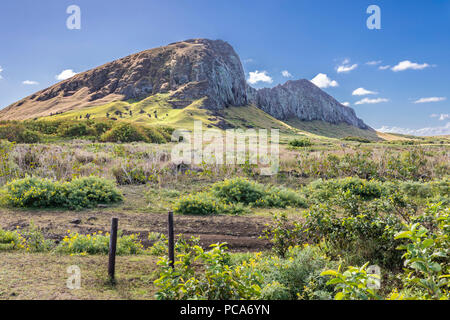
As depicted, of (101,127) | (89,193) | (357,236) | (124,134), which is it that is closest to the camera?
(357,236)

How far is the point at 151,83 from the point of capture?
13288cm

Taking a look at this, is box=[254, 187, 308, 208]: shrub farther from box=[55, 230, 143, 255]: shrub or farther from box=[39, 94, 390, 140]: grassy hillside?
box=[39, 94, 390, 140]: grassy hillside

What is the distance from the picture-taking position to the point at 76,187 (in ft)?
33.6

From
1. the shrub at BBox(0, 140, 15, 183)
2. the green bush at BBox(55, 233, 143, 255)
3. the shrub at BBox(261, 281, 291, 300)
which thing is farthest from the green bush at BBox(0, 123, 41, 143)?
the shrub at BBox(261, 281, 291, 300)

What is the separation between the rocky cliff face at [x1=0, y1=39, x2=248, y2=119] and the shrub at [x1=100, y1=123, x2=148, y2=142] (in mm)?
73764

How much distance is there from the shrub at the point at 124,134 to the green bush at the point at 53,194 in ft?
75.1

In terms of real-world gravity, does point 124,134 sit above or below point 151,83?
below

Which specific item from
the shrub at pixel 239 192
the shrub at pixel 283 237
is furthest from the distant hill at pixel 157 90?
the shrub at pixel 283 237

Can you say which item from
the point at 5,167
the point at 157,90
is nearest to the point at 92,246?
the point at 5,167

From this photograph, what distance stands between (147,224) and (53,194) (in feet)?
13.8

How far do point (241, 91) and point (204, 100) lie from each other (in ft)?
136

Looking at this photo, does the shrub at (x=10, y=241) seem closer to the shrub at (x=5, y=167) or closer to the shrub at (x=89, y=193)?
the shrub at (x=89, y=193)

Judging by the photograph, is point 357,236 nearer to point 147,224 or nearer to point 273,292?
point 273,292
